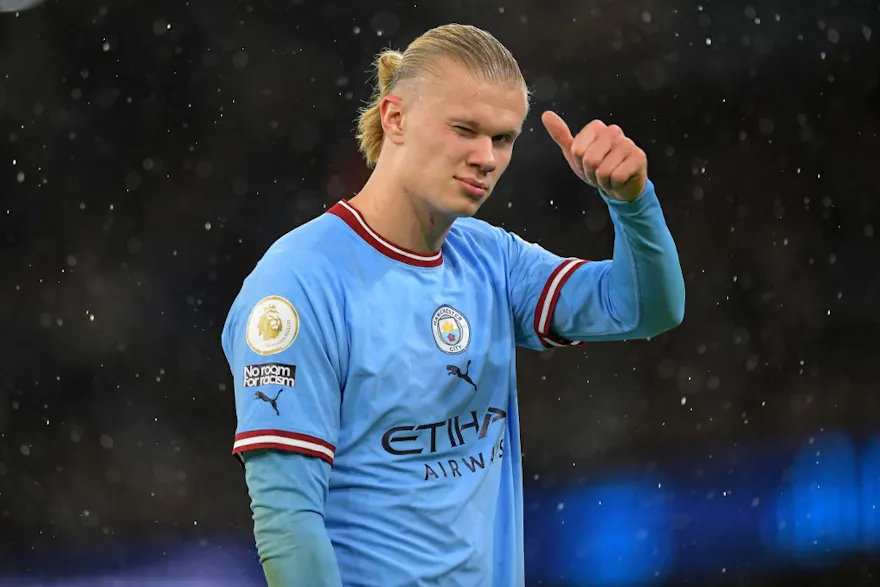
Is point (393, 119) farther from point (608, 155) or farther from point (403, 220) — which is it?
point (608, 155)

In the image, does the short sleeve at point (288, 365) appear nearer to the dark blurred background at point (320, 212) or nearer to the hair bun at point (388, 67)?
the hair bun at point (388, 67)

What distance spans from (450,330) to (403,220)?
14cm

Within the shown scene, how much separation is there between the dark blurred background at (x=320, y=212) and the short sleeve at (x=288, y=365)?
145 cm

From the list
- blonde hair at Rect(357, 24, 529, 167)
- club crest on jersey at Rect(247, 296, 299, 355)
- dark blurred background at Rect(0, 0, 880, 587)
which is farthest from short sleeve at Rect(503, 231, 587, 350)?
dark blurred background at Rect(0, 0, 880, 587)

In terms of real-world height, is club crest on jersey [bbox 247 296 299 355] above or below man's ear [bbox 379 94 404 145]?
below

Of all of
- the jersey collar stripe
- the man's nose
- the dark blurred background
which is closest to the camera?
the man's nose

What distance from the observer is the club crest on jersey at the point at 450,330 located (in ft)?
4.01

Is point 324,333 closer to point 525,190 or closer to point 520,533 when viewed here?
point 520,533

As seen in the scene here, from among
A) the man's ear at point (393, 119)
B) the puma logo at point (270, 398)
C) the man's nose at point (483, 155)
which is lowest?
the puma logo at point (270, 398)

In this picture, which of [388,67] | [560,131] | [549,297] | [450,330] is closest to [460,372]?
[450,330]

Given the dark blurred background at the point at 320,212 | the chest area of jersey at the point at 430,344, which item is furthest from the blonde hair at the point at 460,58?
the dark blurred background at the point at 320,212

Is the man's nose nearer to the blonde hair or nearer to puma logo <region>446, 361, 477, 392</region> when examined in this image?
the blonde hair

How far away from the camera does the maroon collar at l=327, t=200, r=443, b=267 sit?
1.24 m

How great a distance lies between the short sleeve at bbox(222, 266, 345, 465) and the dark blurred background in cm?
145
